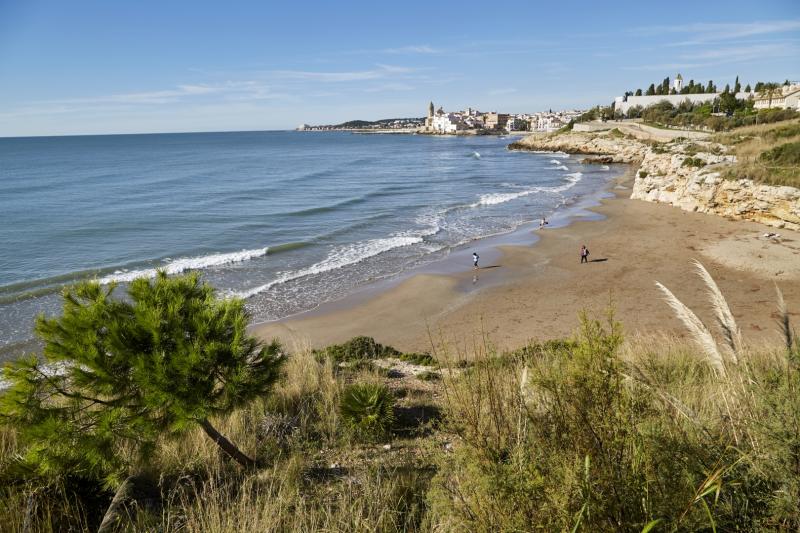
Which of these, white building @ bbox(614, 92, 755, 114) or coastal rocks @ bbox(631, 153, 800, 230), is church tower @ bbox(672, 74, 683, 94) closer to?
white building @ bbox(614, 92, 755, 114)

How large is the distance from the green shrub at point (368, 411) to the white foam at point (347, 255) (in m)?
13.6

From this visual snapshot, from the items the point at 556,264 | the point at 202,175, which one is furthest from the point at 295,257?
the point at 202,175

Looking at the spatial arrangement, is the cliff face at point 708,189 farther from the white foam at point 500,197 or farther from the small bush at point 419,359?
the small bush at point 419,359

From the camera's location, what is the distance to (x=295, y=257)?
2498 cm

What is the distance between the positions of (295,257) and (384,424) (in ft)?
63.6

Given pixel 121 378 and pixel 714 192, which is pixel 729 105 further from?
pixel 121 378

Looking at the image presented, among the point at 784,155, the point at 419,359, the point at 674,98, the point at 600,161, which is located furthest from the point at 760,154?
the point at 674,98

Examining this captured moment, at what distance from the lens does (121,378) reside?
4.23m

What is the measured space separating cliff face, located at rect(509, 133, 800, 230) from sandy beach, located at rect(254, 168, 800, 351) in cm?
109

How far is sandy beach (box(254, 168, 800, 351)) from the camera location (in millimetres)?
15289

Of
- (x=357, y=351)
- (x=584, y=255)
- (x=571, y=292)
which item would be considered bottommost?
(x=571, y=292)

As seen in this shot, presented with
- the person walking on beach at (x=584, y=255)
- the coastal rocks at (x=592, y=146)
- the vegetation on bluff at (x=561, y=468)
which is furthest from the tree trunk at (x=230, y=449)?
the coastal rocks at (x=592, y=146)

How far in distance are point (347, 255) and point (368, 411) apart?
19.1m

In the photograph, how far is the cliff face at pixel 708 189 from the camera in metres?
25.7
